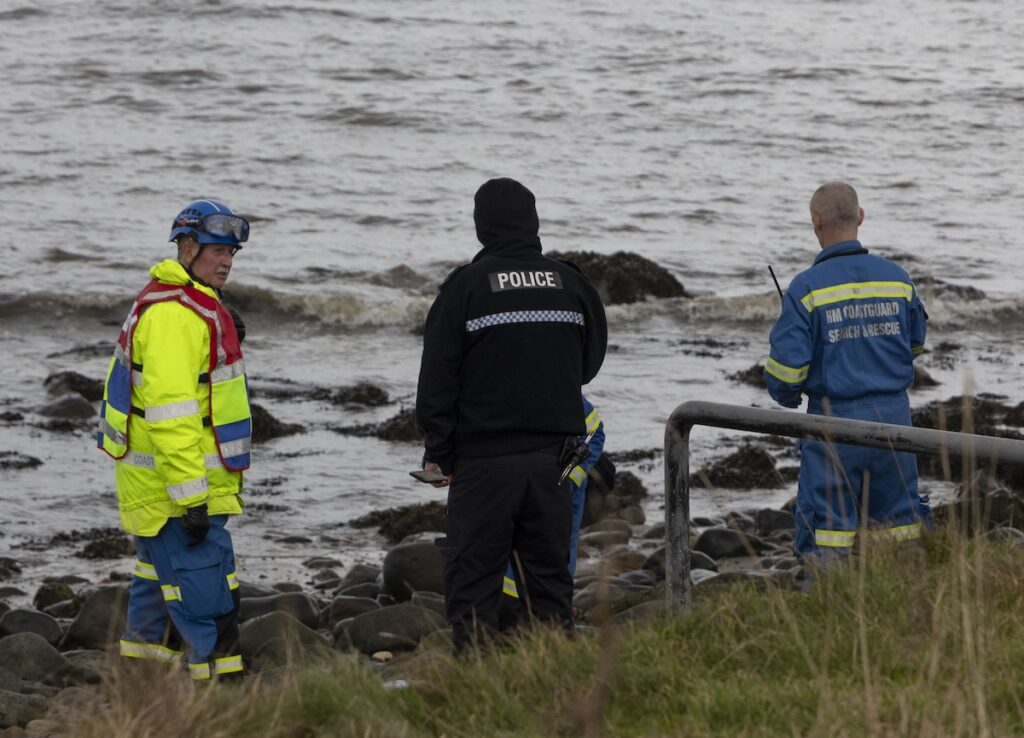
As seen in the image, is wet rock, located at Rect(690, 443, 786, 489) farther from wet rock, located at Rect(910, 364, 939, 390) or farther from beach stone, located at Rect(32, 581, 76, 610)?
beach stone, located at Rect(32, 581, 76, 610)

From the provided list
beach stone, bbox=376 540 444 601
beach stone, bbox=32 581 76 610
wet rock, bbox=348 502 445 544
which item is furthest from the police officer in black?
wet rock, bbox=348 502 445 544

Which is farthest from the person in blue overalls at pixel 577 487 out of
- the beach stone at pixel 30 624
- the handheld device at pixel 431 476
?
the beach stone at pixel 30 624

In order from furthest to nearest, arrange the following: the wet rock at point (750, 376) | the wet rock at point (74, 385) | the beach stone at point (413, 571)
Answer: the wet rock at point (750, 376) → the wet rock at point (74, 385) → the beach stone at point (413, 571)

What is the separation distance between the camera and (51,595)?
28.5 feet

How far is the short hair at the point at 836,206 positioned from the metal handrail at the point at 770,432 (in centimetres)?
140

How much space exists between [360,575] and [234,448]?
3.38 metres

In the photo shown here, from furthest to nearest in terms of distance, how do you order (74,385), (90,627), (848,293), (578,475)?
(74,385) → (90,627) → (578,475) → (848,293)

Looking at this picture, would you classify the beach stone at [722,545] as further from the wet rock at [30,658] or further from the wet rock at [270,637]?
the wet rock at [30,658]

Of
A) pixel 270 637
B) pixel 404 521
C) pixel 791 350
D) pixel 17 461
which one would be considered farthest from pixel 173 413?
pixel 17 461

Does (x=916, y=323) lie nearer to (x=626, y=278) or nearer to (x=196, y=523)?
(x=196, y=523)

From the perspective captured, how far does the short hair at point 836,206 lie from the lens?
5.89m

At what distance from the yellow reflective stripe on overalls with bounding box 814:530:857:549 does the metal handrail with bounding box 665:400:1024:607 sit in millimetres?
799

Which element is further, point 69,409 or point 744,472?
point 69,409

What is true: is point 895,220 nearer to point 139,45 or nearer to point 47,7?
point 139,45
